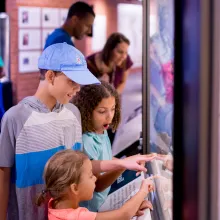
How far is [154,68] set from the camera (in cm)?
213

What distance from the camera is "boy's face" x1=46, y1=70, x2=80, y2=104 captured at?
1641 millimetres

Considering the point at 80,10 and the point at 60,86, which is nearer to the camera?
the point at 60,86

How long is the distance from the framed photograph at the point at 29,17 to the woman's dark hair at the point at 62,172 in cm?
67

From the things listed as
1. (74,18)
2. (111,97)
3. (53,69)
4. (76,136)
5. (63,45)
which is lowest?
(76,136)

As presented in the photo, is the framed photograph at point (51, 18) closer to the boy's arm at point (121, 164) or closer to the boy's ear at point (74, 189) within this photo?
the boy's arm at point (121, 164)

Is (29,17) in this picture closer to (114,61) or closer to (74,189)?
(114,61)

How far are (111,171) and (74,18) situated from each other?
747mm

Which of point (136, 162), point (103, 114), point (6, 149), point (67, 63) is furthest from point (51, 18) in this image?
point (136, 162)

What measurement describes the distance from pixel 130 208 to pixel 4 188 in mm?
516

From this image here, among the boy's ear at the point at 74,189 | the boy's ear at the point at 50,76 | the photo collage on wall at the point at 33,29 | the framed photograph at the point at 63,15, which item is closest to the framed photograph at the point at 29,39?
the photo collage on wall at the point at 33,29

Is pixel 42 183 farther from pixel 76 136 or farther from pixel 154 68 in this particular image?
pixel 154 68

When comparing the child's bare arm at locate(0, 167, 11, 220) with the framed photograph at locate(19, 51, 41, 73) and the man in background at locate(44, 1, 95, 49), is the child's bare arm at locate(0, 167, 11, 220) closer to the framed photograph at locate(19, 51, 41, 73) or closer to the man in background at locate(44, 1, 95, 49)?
the framed photograph at locate(19, 51, 41, 73)

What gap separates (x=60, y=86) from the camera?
5.40 ft

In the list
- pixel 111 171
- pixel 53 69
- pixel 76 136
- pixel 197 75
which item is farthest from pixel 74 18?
pixel 197 75
